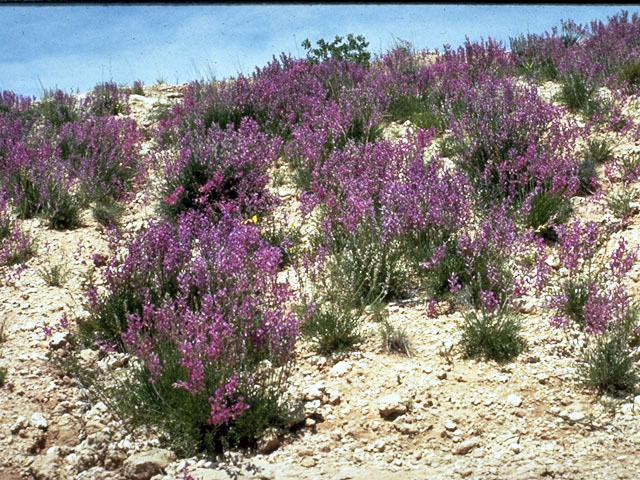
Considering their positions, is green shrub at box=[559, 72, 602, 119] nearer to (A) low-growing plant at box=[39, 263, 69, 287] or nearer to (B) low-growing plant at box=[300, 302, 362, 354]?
(B) low-growing plant at box=[300, 302, 362, 354]

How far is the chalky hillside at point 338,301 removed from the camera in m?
3.30

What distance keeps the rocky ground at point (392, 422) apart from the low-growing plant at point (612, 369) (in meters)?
0.09

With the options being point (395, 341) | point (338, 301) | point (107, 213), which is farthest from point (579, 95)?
point (107, 213)

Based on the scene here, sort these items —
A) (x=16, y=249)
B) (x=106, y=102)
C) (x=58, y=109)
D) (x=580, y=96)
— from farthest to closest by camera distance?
1. (x=106, y=102)
2. (x=58, y=109)
3. (x=580, y=96)
4. (x=16, y=249)

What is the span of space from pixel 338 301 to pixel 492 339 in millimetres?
1086

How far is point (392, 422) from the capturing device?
3.41m

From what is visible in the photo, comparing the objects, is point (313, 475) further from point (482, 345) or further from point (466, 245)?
point (466, 245)

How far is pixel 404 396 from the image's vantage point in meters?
3.53

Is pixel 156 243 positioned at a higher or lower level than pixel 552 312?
higher

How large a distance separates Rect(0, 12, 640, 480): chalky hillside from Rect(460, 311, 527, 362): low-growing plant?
1 centimetres

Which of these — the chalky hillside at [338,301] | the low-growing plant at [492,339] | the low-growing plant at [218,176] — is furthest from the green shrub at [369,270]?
the low-growing plant at [218,176]

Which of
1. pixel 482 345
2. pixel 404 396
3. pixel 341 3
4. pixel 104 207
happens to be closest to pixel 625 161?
pixel 482 345

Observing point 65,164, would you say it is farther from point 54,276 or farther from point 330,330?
point 330,330

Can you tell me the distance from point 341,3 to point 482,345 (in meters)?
2.08
